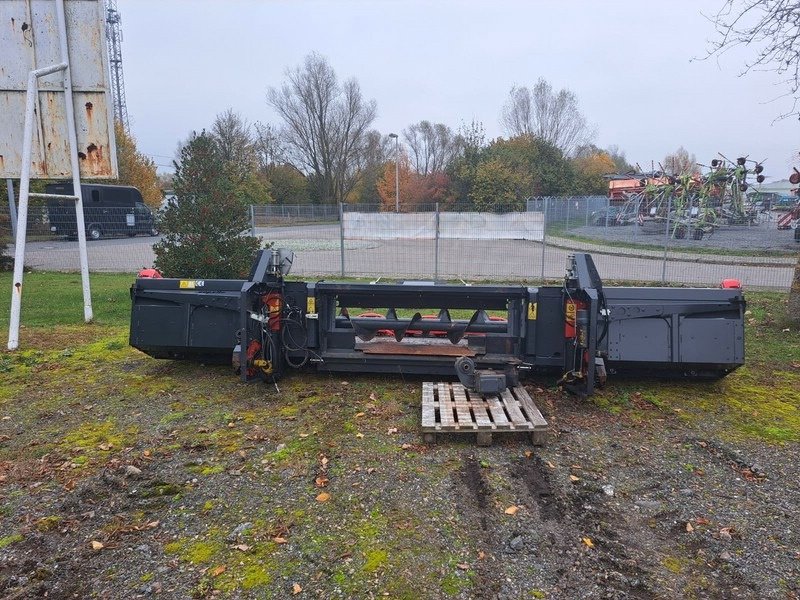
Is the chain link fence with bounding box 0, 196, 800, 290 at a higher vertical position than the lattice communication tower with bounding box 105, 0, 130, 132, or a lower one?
lower

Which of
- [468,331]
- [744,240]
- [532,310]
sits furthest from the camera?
[744,240]

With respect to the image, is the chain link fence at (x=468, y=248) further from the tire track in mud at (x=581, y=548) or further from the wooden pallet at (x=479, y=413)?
the tire track in mud at (x=581, y=548)

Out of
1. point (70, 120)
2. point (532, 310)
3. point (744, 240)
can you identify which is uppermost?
point (70, 120)

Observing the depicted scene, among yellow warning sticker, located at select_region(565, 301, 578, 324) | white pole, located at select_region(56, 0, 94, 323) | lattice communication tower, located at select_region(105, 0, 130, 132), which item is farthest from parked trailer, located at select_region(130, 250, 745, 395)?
lattice communication tower, located at select_region(105, 0, 130, 132)

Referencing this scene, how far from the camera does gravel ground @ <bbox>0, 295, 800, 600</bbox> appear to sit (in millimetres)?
2873

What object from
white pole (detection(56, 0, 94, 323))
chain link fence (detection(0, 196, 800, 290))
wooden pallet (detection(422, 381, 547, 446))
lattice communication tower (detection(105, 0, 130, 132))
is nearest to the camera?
wooden pallet (detection(422, 381, 547, 446))

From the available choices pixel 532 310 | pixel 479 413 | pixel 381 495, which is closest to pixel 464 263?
pixel 532 310

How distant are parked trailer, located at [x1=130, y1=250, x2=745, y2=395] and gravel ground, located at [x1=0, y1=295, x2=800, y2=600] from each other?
326 mm

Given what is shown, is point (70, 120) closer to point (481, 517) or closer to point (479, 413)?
point (479, 413)

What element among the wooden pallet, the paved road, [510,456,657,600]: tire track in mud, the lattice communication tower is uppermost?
the lattice communication tower

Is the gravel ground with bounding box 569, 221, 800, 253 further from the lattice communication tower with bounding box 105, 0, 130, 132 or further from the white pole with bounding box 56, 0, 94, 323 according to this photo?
the lattice communication tower with bounding box 105, 0, 130, 132

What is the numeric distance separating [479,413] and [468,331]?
1.50 m

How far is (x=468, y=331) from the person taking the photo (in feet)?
20.1

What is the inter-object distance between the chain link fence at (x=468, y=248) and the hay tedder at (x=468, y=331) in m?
8.11
